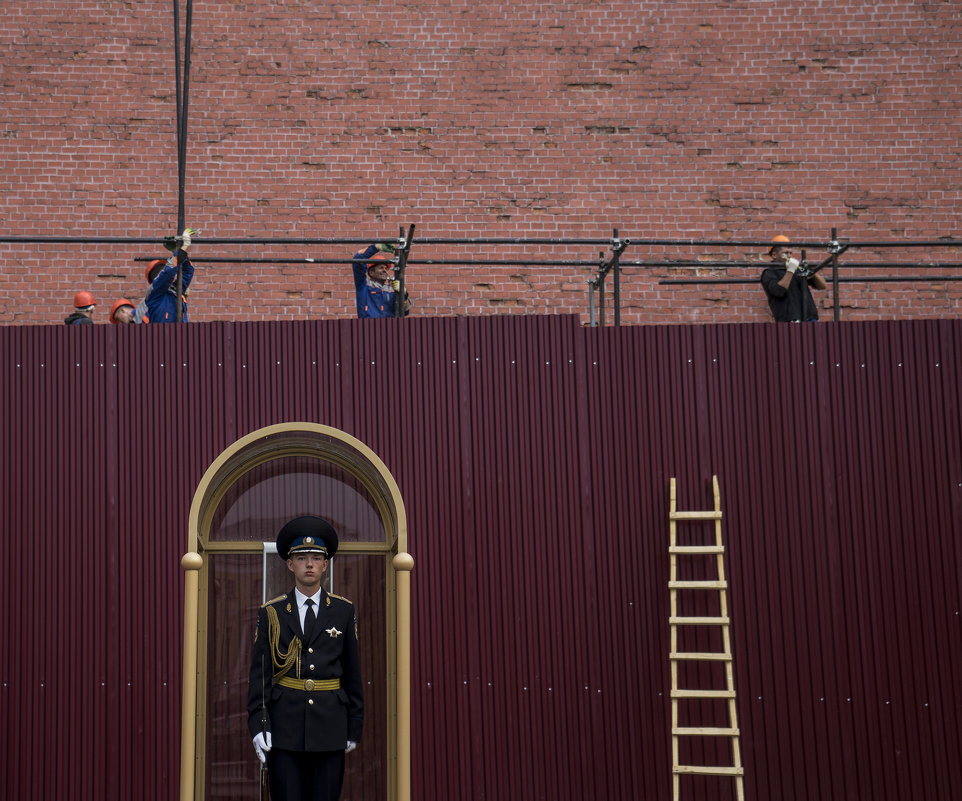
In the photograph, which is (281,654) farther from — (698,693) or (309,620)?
(698,693)

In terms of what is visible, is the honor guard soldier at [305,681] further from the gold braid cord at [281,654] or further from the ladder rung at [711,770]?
the ladder rung at [711,770]

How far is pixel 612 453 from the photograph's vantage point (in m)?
7.26

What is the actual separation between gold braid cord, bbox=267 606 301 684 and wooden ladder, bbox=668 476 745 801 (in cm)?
236

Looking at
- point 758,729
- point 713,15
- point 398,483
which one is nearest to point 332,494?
point 398,483

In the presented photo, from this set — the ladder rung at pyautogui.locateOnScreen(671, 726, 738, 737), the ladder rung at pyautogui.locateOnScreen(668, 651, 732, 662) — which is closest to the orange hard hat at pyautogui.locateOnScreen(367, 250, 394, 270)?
the ladder rung at pyautogui.locateOnScreen(668, 651, 732, 662)

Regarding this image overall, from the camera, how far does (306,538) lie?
583 cm

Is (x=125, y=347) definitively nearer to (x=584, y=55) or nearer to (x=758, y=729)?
(x=758, y=729)

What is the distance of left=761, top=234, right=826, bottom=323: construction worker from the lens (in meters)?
8.65

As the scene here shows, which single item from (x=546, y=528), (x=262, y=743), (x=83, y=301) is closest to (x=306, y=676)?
(x=262, y=743)

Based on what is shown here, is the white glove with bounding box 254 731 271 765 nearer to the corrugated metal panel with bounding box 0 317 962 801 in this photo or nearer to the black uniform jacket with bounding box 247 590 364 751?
the black uniform jacket with bounding box 247 590 364 751

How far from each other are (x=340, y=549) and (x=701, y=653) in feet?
7.52

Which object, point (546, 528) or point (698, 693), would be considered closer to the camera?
point (698, 693)

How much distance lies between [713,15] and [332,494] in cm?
659

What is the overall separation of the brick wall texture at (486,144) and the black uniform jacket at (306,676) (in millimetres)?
4807
